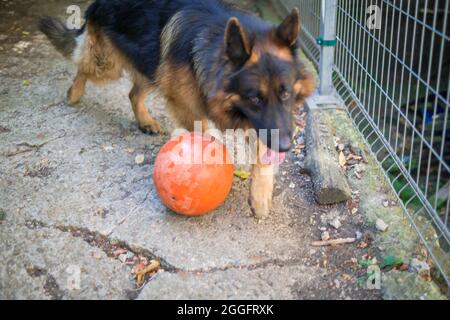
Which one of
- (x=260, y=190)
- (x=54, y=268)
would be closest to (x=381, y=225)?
(x=260, y=190)

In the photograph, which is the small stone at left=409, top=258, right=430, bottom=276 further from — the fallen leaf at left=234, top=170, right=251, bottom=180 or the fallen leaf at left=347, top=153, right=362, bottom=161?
the fallen leaf at left=234, top=170, right=251, bottom=180

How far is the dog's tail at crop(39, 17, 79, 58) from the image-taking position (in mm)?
4660

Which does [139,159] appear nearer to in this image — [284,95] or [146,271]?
[146,271]

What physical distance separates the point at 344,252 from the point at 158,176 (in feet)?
3.87

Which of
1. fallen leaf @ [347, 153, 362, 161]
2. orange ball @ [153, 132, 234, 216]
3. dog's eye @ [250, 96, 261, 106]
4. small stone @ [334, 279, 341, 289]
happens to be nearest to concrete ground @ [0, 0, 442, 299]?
small stone @ [334, 279, 341, 289]

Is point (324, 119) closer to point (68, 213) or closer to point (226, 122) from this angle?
point (226, 122)

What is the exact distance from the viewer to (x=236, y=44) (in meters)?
2.84

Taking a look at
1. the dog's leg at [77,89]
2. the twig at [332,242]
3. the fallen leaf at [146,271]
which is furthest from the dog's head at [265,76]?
the dog's leg at [77,89]

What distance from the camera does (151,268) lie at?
2.87 metres

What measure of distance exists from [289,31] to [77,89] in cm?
240

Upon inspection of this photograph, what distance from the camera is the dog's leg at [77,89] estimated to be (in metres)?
4.58

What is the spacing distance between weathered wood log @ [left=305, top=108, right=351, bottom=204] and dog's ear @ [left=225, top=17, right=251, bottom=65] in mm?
1049
